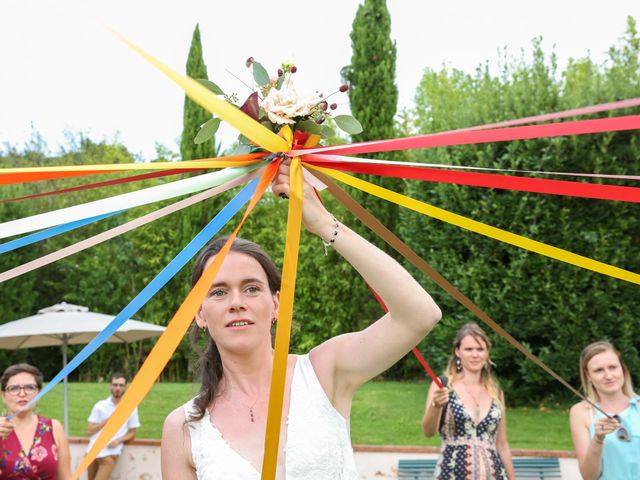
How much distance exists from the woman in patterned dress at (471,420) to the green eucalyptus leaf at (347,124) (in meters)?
2.76

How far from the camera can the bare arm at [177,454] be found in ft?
7.63

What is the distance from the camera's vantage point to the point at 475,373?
205 inches

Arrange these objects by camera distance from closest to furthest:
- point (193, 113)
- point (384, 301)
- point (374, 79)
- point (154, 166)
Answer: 1. point (154, 166)
2. point (384, 301)
3. point (374, 79)
4. point (193, 113)

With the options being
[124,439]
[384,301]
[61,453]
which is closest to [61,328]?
[124,439]

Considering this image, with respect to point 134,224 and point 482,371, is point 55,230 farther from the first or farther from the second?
point 482,371

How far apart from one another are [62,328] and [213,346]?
7.06 m

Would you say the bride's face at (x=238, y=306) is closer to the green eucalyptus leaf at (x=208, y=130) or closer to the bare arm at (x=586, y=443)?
the green eucalyptus leaf at (x=208, y=130)

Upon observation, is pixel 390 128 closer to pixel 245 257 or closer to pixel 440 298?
pixel 440 298

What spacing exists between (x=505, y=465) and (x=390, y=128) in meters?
9.87

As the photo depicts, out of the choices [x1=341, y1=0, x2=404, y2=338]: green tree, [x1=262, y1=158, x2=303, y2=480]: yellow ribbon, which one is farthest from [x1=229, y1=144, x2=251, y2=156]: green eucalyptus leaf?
[x1=341, y1=0, x2=404, y2=338]: green tree

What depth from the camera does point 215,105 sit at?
1748mm

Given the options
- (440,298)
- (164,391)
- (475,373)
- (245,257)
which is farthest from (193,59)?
(245,257)

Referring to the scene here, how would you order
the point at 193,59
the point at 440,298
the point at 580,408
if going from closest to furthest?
the point at 580,408 < the point at 440,298 < the point at 193,59

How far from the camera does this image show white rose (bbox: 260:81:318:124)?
2297mm
